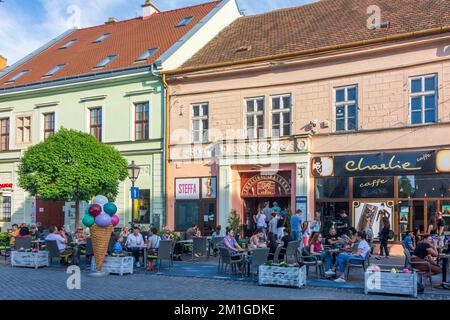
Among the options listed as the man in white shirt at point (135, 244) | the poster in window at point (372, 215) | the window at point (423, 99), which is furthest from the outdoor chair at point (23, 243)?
the window at point (423, 99)

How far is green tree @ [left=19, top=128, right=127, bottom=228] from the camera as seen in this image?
65.9 feet

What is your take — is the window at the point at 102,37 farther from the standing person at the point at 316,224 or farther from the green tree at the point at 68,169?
the standing person at the point at 316,224

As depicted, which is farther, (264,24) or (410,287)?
(264,24)

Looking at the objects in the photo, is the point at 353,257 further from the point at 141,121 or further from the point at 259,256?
the point at 141,121

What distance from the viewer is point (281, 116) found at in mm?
20703

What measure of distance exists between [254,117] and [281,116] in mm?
1187

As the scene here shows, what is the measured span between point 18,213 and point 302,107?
16205 millimetres

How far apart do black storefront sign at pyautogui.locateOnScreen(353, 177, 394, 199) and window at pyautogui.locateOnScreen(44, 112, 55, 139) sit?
15697 millimetres

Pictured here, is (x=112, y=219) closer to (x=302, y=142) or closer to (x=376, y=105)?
(x=302, y=142)

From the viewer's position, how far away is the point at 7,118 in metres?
27.9

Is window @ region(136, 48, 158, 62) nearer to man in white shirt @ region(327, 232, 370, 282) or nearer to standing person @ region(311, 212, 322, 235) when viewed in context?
standing person @ region(311, 212, 322, 235)

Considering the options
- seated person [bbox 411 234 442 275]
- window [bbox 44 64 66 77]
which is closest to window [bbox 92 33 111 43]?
window [bbox 44 64 66 77]

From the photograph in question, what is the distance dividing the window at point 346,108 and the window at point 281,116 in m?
1.96
